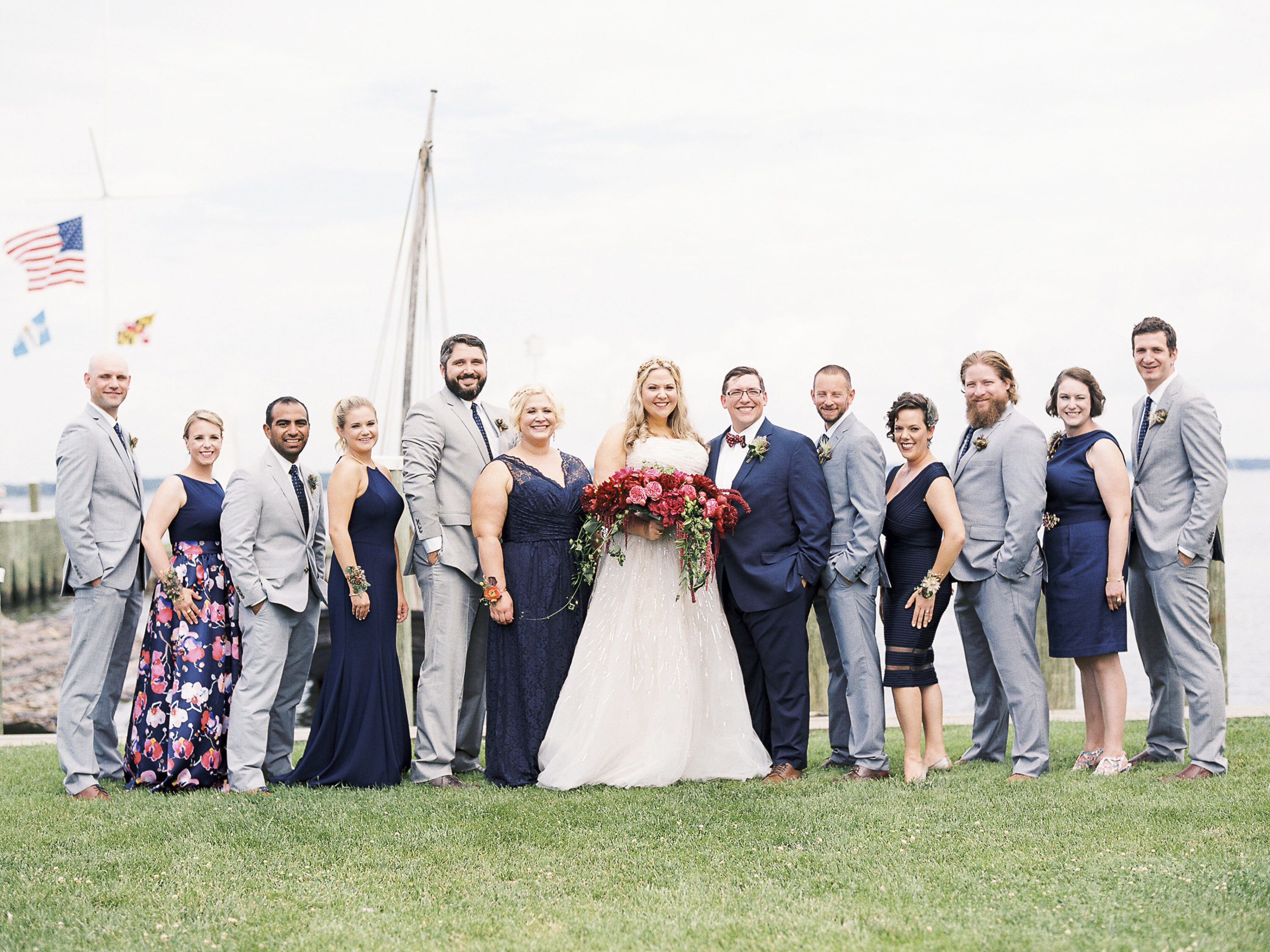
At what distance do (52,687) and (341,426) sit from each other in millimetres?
15817

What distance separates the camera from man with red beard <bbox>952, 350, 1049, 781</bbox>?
601cm

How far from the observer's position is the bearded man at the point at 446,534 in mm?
6172

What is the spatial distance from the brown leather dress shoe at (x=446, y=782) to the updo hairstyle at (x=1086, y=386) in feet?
12.6

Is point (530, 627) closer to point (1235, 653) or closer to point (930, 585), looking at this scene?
point (930, 585)

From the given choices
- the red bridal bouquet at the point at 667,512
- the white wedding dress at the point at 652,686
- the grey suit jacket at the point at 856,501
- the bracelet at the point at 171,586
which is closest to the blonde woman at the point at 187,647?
the bracelet at the point at 171,586

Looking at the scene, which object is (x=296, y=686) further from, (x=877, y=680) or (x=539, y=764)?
(x=877, y=680)

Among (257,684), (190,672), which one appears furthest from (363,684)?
(190,672)

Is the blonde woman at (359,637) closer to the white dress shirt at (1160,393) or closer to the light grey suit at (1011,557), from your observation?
the light grey suit at (1011,557)

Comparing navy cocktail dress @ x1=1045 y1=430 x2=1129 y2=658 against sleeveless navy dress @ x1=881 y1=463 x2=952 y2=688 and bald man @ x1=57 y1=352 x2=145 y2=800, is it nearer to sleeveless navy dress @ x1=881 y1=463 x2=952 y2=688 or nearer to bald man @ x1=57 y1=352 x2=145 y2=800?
sleeveless navy dress @ x1=881 y1=463 x2=952 y2=688

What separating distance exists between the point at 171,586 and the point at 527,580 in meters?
1.91

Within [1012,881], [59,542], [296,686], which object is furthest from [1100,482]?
[59,542]

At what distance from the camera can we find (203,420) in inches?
251

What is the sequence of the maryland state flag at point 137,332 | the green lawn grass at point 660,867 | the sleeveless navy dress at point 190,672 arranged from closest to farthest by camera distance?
the green lawn grass at point 660,867
the sleeveless navy dress at point 190,672
the maryland state flag at point 137,332

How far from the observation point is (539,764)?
241 inches
